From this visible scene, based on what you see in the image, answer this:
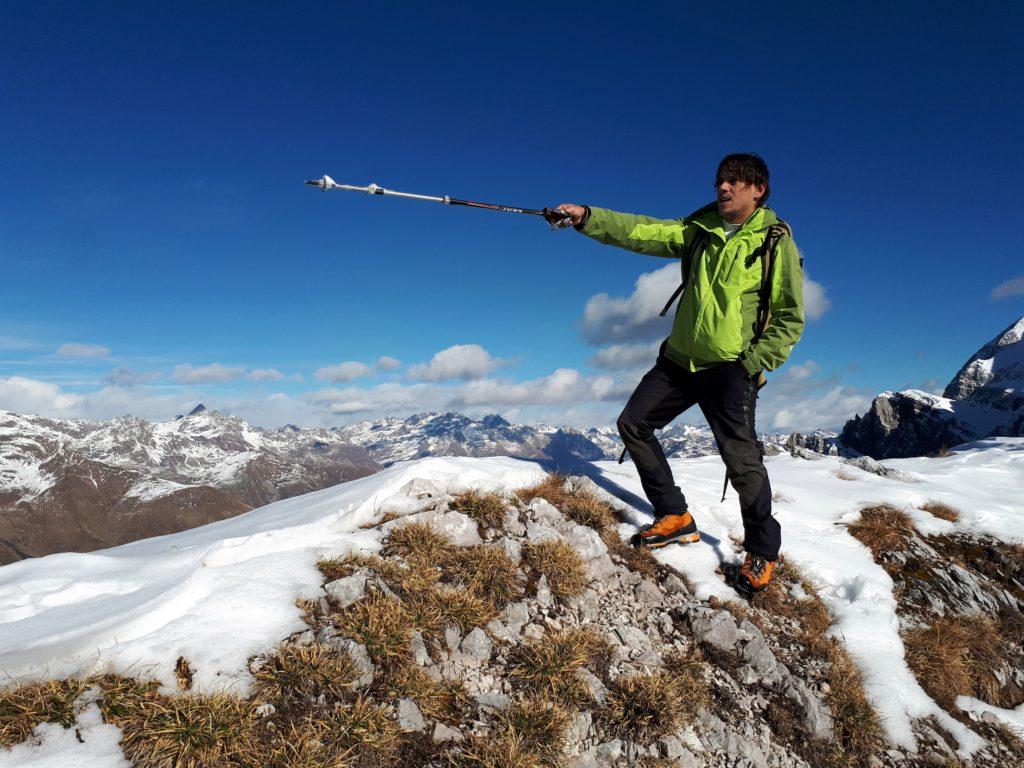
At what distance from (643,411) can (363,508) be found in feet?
13.7

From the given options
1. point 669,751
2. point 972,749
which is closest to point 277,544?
point 669,751

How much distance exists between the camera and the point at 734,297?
20.3 ft

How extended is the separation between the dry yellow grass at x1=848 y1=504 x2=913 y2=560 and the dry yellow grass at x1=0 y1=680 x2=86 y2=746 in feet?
34.2

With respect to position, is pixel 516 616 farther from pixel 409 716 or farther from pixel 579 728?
pixel 409 716

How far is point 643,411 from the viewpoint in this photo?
279 inches

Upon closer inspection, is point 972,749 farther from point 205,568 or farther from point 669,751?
point 205,568

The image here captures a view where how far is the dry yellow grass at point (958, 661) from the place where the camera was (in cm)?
576

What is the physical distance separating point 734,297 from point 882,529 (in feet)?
19.4

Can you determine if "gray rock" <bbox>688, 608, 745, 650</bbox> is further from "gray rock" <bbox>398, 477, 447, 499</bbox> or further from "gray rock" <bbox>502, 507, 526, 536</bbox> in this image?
"gray rock" <bbox>398, 477, 447, 499</bbox>

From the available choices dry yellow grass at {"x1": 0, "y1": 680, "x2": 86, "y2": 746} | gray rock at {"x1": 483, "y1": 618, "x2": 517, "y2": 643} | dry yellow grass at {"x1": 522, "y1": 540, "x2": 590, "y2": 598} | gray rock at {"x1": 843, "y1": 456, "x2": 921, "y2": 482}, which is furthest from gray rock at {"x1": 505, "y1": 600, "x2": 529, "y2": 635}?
gray rock at {"x1": 843, "y1": 456, "x2": 921, "y2": 482}

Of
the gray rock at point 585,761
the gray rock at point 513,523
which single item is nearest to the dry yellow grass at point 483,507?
the gray rock at point 513,523

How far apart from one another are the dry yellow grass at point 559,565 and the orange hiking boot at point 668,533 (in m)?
1.24

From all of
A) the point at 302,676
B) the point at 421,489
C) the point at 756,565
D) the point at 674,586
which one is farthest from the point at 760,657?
the point at 421,489

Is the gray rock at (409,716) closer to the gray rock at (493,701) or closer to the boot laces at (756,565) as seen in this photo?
the gray rock at (493,701)
